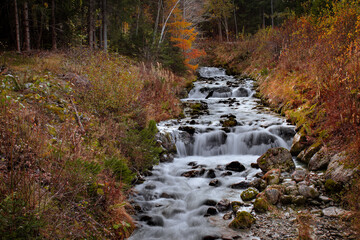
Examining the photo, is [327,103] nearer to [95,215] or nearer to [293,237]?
[293,237]

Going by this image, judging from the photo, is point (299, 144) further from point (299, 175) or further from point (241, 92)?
point (241, 92)

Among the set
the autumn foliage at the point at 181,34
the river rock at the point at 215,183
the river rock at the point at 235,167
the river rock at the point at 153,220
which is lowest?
the river rock at the point at 153,220

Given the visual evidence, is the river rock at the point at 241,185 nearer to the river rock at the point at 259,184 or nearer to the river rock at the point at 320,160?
the river rock at the point at 259,184

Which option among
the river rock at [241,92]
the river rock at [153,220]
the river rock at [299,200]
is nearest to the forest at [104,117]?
the river rock at [153,220]

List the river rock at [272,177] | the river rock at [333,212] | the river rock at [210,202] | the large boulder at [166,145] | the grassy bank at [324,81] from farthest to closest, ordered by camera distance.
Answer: the large boulder at [166,145] → the grassy bank at [324,81] → the river rock at [272,177] → the river rock at [210,202] → the river rock at [333,212]

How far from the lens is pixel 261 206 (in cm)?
425

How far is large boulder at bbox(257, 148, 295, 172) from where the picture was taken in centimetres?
558

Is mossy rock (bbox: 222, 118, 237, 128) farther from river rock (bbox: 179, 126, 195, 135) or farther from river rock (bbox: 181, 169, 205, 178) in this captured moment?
river rock (bbox: 181, 169, 205, 178)

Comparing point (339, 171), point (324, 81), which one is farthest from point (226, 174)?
point (324, 81)

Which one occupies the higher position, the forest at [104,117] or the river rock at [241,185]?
the forest at [104,117]

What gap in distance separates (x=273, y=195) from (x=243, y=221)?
0.92 m

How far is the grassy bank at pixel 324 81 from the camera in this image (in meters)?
5.11

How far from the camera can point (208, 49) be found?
93.0ft

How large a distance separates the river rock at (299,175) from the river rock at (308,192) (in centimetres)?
40
